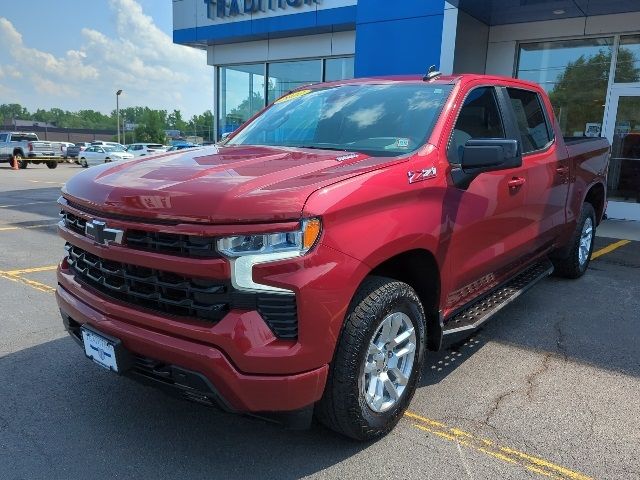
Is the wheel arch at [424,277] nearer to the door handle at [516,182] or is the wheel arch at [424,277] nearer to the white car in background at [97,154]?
the door handle at [516,182]

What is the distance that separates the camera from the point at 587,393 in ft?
11.3

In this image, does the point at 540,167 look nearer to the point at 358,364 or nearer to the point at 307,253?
the point at 358,364

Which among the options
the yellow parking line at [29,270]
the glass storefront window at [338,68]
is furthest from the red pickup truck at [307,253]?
the glass storefront window at [338,68]

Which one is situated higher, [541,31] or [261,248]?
[541,31]

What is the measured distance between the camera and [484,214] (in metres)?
3.52

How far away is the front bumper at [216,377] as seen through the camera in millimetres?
2254

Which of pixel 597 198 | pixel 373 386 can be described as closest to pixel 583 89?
pixel 597 198

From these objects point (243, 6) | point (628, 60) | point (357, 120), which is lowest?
point (357, 120)

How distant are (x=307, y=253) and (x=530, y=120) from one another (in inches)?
122

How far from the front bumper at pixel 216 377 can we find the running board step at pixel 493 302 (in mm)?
1217

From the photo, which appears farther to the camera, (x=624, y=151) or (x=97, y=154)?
(x=97, y=154)

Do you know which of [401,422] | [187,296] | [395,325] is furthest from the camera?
[401,422]

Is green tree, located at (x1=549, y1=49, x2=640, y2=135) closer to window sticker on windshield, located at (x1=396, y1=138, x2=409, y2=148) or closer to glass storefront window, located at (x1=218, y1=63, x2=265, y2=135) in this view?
window sticker on windshield, located at (x1=396, y1=138, x2=409, y2=148)

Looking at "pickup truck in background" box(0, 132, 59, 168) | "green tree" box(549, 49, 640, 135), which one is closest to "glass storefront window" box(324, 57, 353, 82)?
"green tree" box(549, 49, 640, 135)
